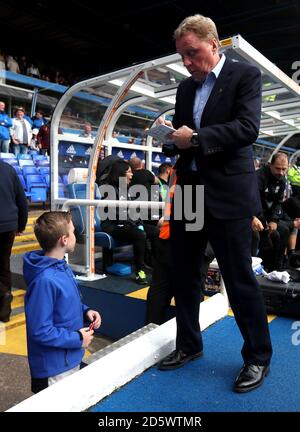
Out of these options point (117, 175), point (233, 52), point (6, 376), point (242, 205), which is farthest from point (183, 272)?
point (117, 175)

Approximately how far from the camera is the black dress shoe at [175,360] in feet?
6.43

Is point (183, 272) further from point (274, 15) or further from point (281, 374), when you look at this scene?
point (274, 15)

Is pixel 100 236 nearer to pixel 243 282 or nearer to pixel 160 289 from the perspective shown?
pixel 160 289

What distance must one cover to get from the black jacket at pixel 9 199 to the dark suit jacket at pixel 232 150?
2775 millimetres

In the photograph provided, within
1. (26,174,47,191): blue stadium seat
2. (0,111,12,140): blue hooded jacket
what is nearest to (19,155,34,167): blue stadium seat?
(26,174,47,191): blue stadium seat

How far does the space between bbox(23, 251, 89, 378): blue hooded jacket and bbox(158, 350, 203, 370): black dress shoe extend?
435mm

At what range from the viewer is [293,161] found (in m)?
10.7

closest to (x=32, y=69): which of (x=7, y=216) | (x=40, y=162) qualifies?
(x=40, y=162)

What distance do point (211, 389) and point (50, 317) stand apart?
81cm

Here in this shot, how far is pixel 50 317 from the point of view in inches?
71.8

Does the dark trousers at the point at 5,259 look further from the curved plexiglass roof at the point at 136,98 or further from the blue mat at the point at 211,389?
the blue mat at the point at 211,389

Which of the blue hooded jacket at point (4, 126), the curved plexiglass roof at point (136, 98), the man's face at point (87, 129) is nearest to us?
the curved plexiglass roof at point (136, 98)

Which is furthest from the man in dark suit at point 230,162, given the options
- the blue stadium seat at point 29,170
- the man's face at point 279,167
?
the blue stadium seat at point 29,170
